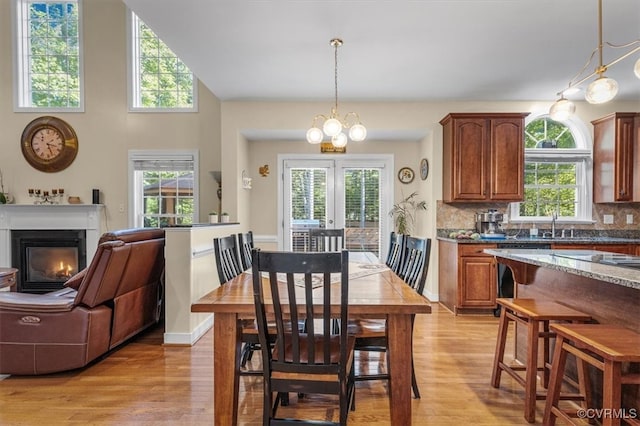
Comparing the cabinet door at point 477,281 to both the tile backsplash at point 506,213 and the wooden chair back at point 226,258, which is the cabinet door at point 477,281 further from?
the wooden chair back at point 226,258

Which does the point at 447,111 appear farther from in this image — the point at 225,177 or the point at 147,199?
the point at 147,199

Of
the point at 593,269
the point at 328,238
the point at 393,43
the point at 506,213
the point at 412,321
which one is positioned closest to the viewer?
the point at 593,269

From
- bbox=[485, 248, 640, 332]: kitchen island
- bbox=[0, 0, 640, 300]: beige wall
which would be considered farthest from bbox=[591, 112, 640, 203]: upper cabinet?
bbox=[485, 248, 640, 332]: kitchen island

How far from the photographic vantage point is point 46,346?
8.04 feet

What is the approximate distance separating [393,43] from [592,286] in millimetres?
2384

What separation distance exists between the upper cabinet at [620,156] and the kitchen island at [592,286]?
2773mm

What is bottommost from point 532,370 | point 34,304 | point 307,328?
point 532,370

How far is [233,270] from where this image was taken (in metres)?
2.54

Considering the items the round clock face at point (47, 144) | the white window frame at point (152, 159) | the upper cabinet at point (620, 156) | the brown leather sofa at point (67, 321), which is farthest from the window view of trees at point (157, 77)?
the upper cabinet at point (620, 156)

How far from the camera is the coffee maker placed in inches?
172

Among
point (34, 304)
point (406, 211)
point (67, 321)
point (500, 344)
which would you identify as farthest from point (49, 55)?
point (500, 344)

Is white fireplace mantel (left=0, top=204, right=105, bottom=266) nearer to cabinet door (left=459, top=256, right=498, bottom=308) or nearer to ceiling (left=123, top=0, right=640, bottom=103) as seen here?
ceiling (left=123, top=0, right=640, bottom=103)

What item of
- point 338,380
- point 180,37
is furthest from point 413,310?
point 180,37

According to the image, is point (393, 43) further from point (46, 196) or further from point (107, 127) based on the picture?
point (46, 196)
